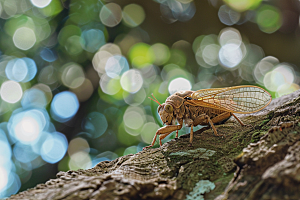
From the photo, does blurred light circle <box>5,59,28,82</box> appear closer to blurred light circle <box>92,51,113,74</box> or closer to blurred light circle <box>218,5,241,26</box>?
blurred light circle <box>92,51,113,74</box>

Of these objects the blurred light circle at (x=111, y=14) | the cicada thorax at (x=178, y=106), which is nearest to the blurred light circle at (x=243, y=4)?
the blurred light circle at (x=111, y=14)

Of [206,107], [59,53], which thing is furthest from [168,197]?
[59,53]

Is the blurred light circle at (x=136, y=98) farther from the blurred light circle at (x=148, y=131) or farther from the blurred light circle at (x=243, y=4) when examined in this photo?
the blurred light circle at (x=243, y=4)

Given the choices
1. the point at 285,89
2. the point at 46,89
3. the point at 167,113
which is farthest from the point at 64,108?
the point at 285,89

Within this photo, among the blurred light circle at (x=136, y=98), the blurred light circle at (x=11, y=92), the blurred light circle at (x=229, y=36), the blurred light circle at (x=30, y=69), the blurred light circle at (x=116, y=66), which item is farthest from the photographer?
the blurred light circle at (x=229, y=36)

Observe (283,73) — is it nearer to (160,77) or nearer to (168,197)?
(160,77)
